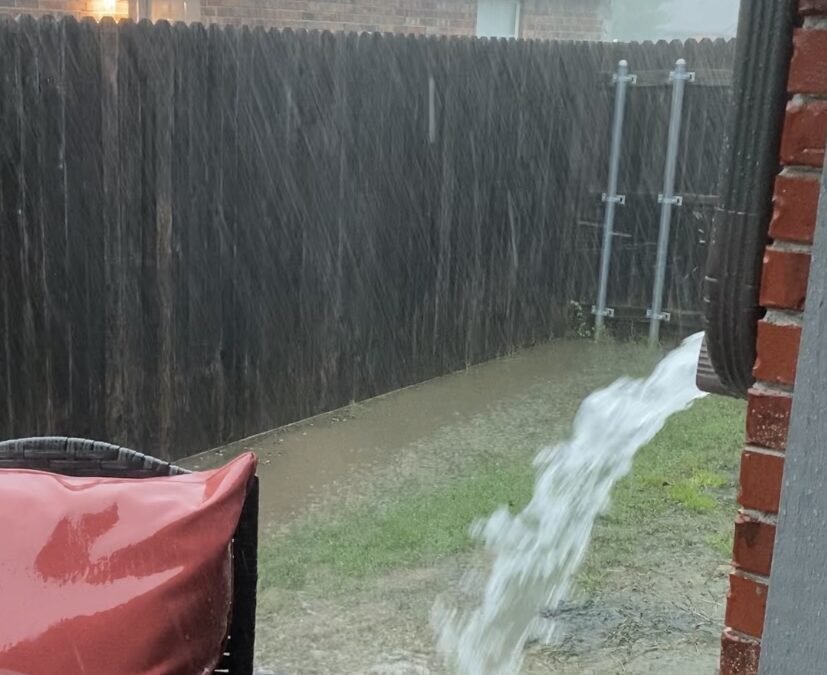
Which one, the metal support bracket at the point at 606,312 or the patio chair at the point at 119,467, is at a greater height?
the patio chair at the point at 119,467

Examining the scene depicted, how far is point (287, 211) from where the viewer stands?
6055 mm

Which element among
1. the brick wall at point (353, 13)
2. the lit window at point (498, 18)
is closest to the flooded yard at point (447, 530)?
the brick wall at point (353, 13)

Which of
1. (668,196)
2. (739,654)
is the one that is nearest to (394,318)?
(668,196)

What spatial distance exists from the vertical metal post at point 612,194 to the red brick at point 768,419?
6.93 meters

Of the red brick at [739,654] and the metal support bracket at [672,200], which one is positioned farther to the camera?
the metal support bracket at [672,200]

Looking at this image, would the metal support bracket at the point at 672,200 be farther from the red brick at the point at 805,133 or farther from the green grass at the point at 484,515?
the red brick at the point at 805,133

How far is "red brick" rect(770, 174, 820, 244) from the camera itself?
1567 millimetres

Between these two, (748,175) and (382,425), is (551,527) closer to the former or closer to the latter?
(382,425)

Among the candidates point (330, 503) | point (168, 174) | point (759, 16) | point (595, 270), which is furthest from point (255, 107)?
point (759, 16)

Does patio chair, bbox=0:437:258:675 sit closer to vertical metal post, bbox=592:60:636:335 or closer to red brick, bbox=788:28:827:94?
red brick, bbox=788:28:827:94

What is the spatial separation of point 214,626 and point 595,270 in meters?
7.08

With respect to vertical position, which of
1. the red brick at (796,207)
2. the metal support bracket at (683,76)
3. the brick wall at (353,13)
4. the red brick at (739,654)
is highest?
the brick wall at (353,13)

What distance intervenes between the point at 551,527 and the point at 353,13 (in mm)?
7164

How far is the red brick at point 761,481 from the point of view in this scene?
1636 millimetres
